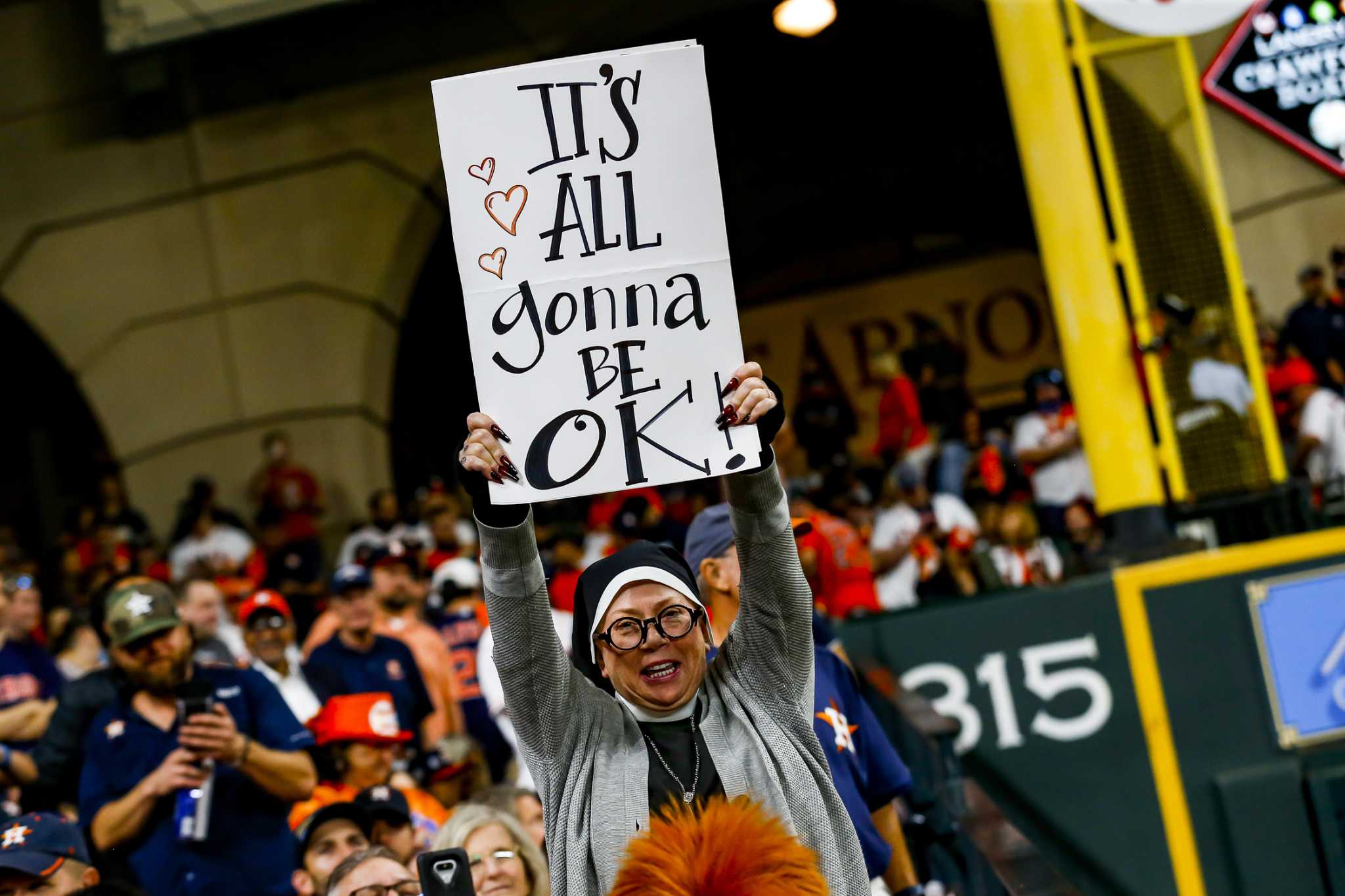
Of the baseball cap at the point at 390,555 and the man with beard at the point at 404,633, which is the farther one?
the baseball cap at the point at 390,555

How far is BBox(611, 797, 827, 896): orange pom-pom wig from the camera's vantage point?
236cm

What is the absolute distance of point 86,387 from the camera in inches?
579

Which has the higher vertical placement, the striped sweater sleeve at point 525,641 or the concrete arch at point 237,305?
the concrete arch at point 237,305

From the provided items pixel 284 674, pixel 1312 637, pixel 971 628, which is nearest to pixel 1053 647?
pixel 971 628

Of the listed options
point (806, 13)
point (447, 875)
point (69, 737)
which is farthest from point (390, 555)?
point (447, 875)

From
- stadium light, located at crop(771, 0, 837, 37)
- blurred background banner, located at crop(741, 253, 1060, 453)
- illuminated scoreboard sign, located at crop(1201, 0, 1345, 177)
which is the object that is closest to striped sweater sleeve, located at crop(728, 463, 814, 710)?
illuminated scoreboard sign, located at crop(1201, 0, 1345, 177)

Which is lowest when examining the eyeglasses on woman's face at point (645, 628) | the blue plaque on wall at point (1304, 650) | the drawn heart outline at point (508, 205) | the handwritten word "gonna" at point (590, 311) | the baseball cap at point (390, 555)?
the blue plaque on wall at point (1304, 650)

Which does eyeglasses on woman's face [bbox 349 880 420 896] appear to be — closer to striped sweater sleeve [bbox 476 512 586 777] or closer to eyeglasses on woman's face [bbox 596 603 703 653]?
striped sweater sleeve [bbox 476 512 586 777]

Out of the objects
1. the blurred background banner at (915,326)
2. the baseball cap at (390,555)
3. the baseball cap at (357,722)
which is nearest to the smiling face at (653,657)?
the baseball cap at (357,722)

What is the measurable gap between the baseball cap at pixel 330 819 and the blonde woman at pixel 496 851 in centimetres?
33

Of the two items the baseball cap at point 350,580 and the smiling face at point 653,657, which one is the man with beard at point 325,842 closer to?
the smiling face at point 653,657

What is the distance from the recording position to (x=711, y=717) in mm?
2975

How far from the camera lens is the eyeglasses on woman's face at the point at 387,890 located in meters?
3.81

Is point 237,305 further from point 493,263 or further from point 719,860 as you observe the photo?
point 719,860
